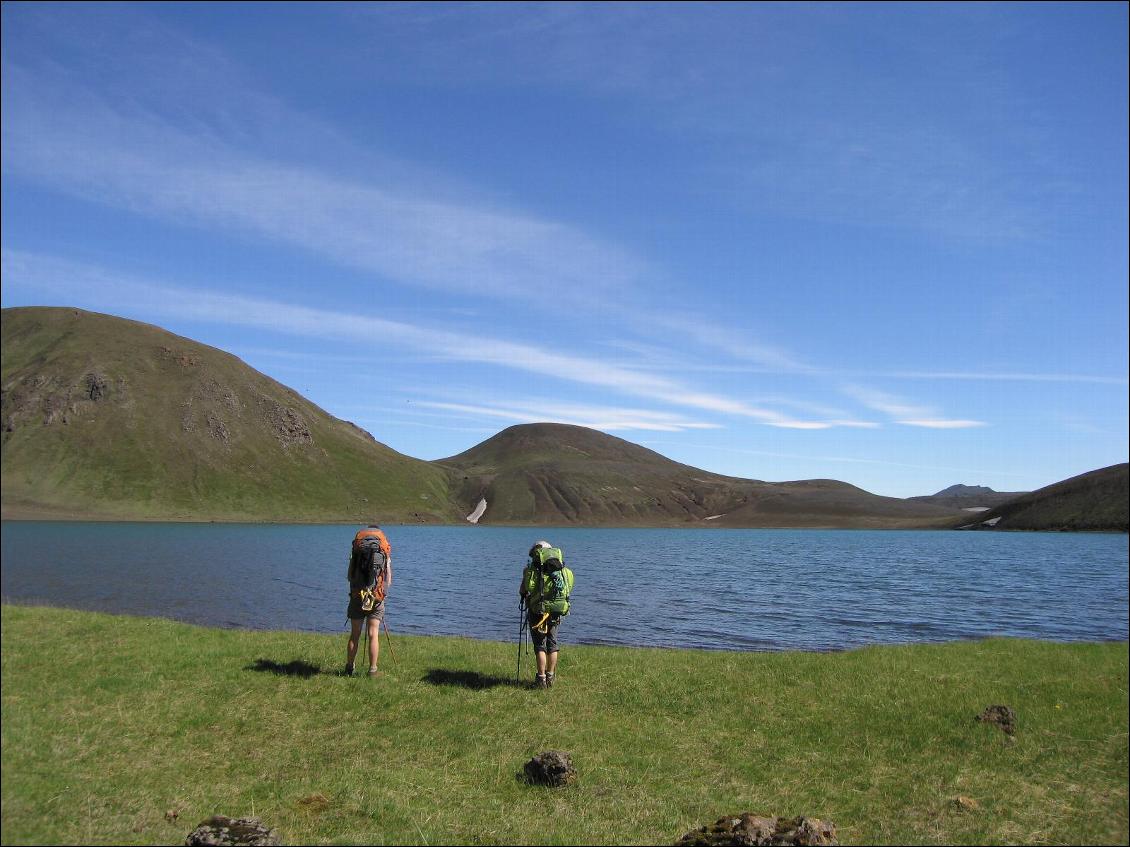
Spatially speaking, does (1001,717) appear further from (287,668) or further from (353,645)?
(287,668)

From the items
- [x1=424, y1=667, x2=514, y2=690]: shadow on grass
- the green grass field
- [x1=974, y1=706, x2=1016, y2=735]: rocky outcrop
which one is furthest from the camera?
[x1=424, y1=667, x2=514, y2=690]: shadow on grass

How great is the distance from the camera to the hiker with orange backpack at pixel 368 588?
18344 millimetres

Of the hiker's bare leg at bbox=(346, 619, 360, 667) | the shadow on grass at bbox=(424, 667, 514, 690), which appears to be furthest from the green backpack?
the hiker's bare leg at bbox=(346, 619, 360, 667)

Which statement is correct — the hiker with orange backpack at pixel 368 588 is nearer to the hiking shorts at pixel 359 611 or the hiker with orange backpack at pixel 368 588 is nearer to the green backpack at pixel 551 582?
the hiking shorts at pixel 359 611

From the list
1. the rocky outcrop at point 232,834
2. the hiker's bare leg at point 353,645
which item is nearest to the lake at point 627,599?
the rocky outcrop at point 232,834

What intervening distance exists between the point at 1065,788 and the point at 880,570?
93977 millimetres

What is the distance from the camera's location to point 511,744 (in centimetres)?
1420

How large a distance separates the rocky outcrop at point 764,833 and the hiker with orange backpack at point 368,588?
35.6ft

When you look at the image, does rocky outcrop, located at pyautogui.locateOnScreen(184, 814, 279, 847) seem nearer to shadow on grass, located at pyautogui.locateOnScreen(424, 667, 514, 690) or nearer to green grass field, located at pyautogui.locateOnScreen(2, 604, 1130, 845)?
green grass field, located at pyautogui.locateOnScreen(2, 604, 1130, 845)

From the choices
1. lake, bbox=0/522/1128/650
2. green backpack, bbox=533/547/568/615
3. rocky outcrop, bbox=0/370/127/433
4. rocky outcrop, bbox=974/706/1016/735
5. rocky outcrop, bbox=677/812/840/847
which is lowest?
lake, bbox=0/522/1128/650

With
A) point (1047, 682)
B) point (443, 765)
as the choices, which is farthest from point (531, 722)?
point (1047, 682)

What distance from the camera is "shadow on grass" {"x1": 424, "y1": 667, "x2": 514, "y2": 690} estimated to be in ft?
59.5

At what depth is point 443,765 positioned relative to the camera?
1298 centimetres

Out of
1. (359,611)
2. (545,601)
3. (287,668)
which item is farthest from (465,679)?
(287,668)
